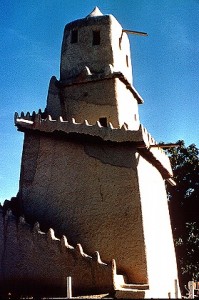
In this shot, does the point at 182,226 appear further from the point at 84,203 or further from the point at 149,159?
the point at 84,203

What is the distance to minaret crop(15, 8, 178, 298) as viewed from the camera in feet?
36.6

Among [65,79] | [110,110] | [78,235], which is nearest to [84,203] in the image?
[78,235]

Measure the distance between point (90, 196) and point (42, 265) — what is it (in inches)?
106

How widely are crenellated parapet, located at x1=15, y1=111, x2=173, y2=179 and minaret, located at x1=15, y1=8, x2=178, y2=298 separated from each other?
0.03 metres

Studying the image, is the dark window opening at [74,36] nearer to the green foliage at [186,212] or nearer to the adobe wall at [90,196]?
the adobe wall at [90,196]

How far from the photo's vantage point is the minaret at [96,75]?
1405 cm

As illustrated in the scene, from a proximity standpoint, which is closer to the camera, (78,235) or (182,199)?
(78,235)

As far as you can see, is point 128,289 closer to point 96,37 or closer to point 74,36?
point 96,37

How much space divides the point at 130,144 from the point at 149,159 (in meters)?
1.62

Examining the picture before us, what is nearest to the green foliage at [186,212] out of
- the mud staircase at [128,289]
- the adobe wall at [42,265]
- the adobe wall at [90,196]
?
the adobe wall at [90,196]

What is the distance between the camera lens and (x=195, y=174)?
986 inches

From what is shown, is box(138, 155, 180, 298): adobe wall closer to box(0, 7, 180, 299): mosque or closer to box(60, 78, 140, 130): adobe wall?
box(0, 7, 180, 299): mosque

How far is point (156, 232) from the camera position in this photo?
12.4 metres

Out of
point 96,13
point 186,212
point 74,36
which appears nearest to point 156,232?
point 74,36
